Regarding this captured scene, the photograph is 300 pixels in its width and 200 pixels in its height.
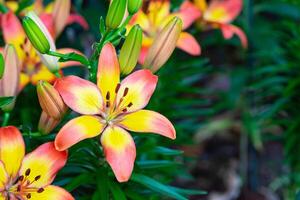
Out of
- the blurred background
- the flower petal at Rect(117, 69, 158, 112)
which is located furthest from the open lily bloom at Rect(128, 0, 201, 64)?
the flower petal at Rect(117, 69, 158, 112)

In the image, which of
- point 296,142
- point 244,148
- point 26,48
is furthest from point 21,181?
point 244,148

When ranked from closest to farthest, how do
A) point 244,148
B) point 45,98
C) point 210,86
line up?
point 45,98
point 244,148
point 210,86

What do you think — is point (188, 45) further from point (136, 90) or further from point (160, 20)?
point (136, 90)

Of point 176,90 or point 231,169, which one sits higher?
point 176,90

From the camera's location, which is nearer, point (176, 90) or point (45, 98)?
point (45, 98)

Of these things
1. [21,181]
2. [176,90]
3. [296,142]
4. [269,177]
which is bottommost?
[269,177]

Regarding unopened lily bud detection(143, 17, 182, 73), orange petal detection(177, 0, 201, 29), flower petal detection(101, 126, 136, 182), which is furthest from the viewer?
orange petal detection(177, 0, 201, 29)

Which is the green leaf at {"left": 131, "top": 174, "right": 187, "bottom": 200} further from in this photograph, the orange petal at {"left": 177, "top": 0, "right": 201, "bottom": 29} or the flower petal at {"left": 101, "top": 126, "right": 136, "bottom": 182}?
the orange petal at {"left": 177, "top": 0, "right": 201, "bottom": 29}

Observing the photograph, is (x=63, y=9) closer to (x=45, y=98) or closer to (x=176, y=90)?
(x=45, y=98)
